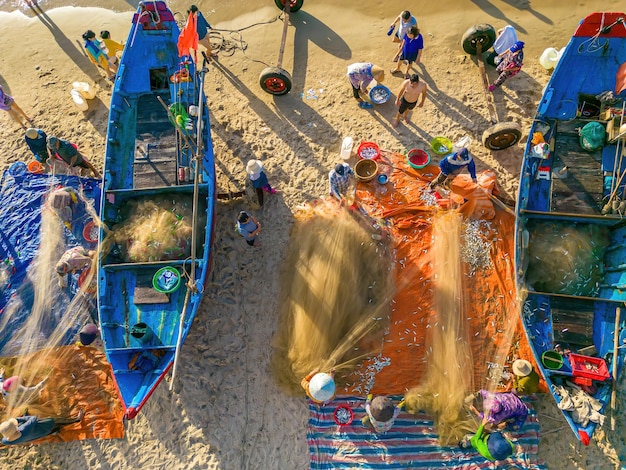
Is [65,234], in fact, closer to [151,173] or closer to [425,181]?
[151,173]

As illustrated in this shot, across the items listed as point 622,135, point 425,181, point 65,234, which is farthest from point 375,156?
point 65,234

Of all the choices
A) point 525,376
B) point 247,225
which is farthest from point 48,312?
point 525,376

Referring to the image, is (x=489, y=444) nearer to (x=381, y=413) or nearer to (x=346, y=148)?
(x=381, y=413)

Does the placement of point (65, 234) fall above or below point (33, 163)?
below

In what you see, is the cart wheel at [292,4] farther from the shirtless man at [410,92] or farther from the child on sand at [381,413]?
the child on sand at [381,413]

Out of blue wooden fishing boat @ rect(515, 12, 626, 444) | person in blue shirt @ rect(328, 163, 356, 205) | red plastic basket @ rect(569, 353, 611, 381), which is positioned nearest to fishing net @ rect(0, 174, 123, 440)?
person in blue shirt @ rect(328, 163, 356, 205)
